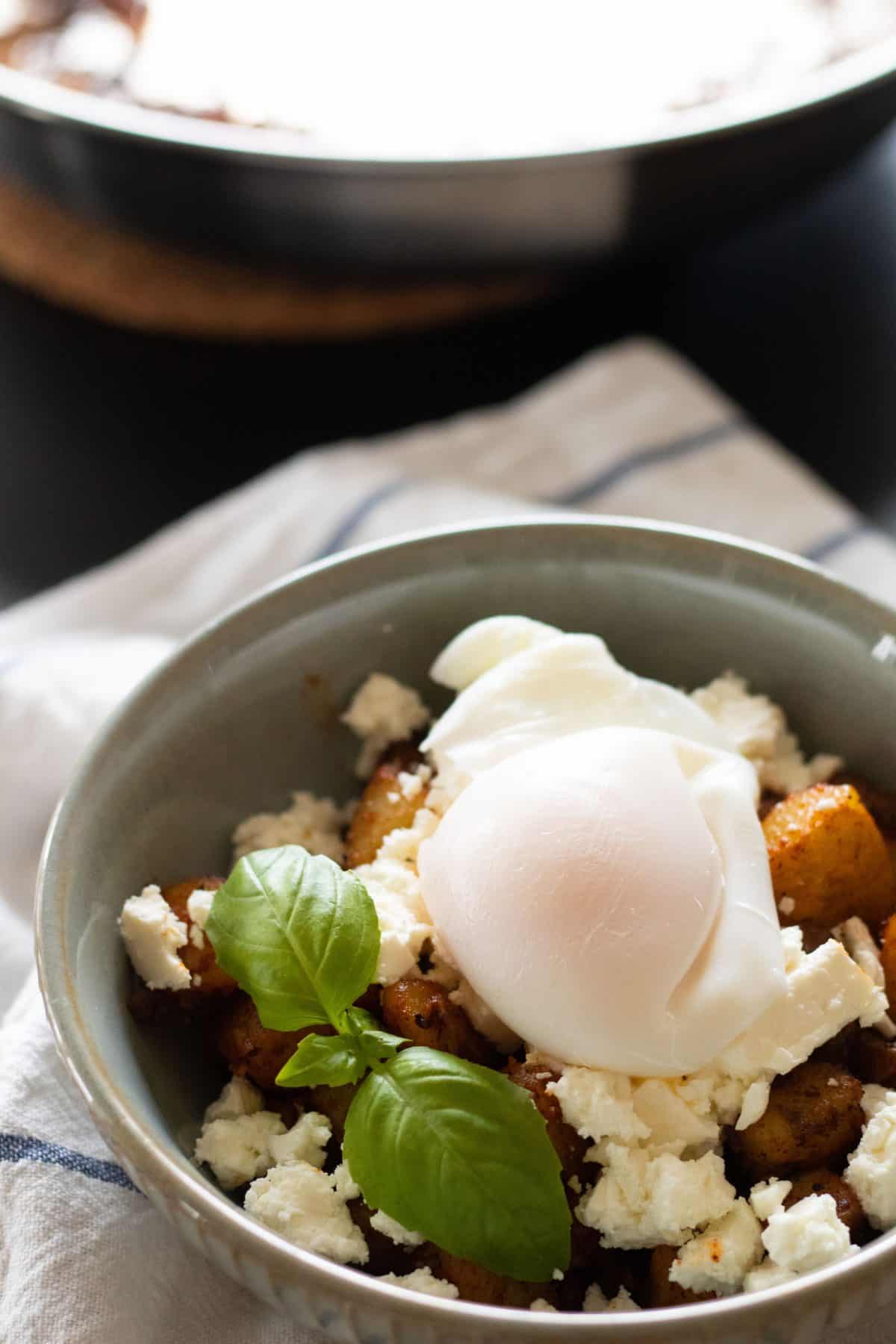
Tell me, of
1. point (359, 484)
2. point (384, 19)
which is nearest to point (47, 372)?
point (359, 484)

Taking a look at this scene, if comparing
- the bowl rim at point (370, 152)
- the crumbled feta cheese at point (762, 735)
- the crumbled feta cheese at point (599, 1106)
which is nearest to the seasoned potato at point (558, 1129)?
the crumbled feta cheese at point (599, 1106)

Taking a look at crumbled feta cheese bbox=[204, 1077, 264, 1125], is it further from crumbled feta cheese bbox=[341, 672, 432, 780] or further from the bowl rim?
the bowl rim

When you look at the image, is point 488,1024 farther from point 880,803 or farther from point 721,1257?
point 880,803

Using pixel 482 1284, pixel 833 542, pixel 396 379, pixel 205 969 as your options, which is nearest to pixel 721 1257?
pixel 482 1284

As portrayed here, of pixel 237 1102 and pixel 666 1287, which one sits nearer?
pixel 666 1287

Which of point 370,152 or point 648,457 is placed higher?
point 370,152

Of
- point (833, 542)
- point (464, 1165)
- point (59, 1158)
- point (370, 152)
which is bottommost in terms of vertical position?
point (833, 542)
